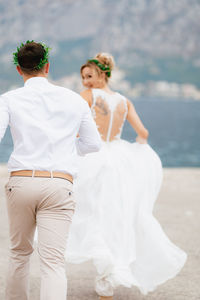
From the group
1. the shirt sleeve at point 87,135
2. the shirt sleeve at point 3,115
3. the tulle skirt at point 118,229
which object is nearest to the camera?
the shirt sleeve at point 3,115

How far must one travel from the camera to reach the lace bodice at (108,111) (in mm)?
3982

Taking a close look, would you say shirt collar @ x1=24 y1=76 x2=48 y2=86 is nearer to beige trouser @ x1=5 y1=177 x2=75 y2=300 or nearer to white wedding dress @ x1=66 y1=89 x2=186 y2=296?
beige trouser @ x1=5 y1=177 x2=75 y2=300

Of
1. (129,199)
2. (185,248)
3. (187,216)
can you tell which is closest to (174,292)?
(129,199)

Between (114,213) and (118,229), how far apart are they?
5.1 inches

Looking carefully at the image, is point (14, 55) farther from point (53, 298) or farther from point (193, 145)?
point (193, 145)

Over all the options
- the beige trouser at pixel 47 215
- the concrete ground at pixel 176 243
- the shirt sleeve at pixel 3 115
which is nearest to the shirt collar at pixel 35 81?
the shirt sleeve at pixel 3 115

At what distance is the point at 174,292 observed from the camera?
412 cm

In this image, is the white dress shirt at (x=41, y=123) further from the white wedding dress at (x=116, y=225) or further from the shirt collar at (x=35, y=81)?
the white wedding dress at (x=116, y=225)

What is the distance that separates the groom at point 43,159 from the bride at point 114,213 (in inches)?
43.3

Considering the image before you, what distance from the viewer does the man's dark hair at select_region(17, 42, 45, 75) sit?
2648mm

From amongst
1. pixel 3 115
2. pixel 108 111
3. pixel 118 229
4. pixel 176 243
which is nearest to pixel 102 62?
pixel 108 111

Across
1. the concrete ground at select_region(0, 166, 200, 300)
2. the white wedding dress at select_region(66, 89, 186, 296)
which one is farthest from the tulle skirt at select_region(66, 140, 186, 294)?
the concrete ground at select_region(0, 166, 200, 300)

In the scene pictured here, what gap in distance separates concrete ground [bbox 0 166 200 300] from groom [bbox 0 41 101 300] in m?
1.44

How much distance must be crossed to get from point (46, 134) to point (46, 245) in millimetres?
594
